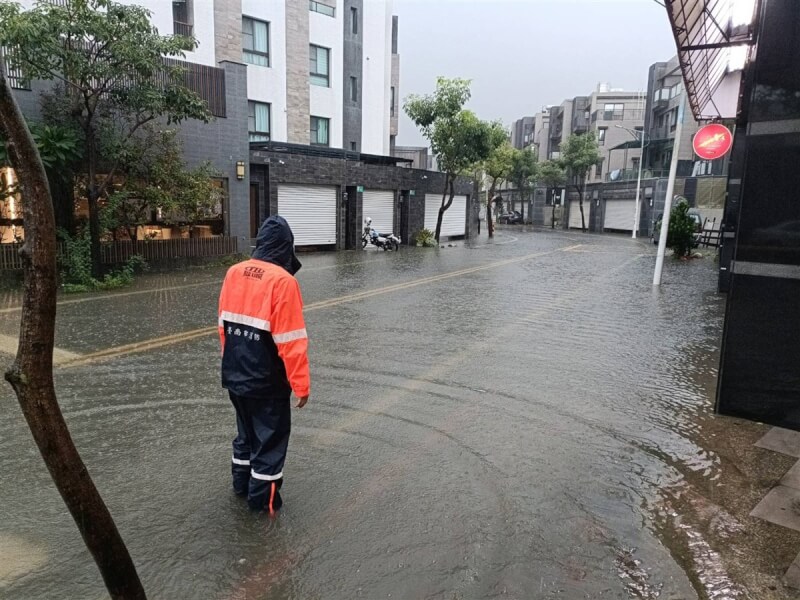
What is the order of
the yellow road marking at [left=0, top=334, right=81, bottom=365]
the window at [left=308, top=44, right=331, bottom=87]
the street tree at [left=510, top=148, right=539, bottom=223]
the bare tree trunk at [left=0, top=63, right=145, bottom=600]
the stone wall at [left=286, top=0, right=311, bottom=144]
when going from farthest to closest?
the street tree at [left=510, top=148, right=539, bottom=223] < the window at [left=308, top=44, right=331, bottom=87] < the stone wall at [left=286, top=0, right=311, bottom=144] < the yellow road marking at [left=0, top=334, right=81, bottom=365] < the bare tree trunk at [left=0, top=63, right=145, bottom=600]

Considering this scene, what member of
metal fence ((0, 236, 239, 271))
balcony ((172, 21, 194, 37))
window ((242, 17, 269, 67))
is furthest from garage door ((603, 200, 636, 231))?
metal fence ((0, 236, 239, 271))

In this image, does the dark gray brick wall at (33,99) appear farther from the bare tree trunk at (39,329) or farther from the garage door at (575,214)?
the garage door at (575,214)

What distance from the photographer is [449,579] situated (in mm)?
3021

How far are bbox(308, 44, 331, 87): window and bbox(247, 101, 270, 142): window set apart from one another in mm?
3038

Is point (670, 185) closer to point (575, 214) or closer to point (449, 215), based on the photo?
point (449, 215)

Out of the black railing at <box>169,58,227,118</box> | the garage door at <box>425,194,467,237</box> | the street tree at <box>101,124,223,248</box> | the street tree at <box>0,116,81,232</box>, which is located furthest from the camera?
the garage door at <box>425,194,467,237</box>

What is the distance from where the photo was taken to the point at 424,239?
26.2 meters

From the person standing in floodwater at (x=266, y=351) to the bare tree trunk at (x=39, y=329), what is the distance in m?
1.24

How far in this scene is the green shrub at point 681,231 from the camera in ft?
67.4

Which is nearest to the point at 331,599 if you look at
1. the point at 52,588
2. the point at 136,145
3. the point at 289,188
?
the point at 52,588

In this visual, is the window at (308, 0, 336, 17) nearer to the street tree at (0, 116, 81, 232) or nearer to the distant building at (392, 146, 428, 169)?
the street tree at (0, 116, 81, 232)

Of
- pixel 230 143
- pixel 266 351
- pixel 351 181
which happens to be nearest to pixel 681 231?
pixel 351 181

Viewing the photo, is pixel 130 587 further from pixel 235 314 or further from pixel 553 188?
pixel 553 188

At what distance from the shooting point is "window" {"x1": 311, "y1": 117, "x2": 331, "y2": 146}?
2769 centimetres
